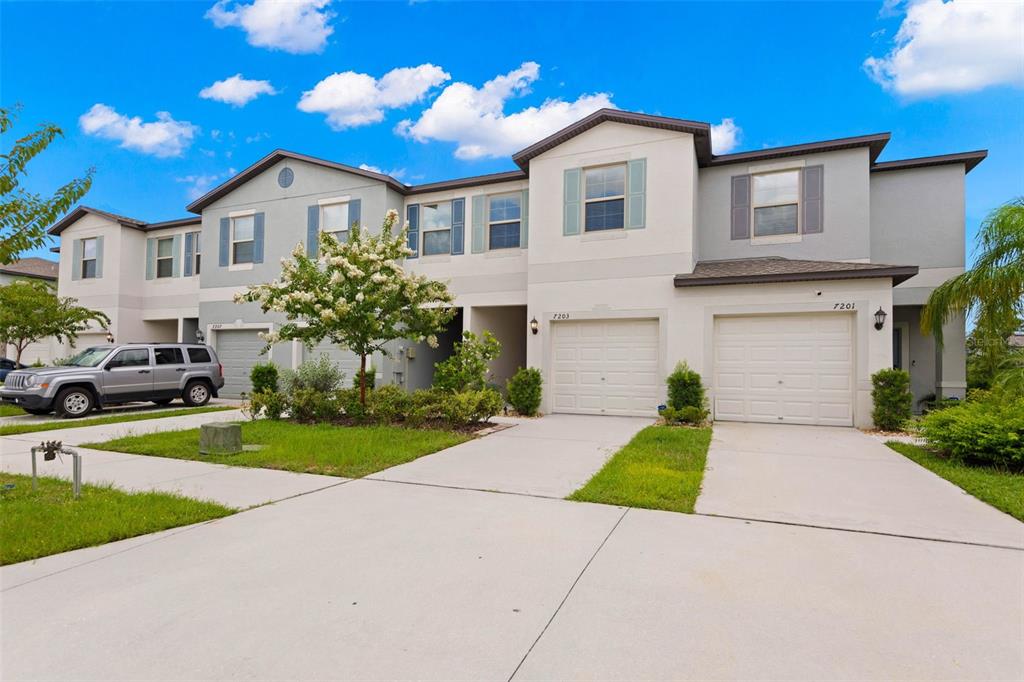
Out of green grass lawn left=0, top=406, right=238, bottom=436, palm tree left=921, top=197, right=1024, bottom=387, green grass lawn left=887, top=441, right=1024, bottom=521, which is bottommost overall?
green grass lawn left=0, top=406, right=238, bottom=436

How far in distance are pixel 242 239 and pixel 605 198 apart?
467 inches

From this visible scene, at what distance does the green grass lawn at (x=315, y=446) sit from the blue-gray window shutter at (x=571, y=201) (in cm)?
599

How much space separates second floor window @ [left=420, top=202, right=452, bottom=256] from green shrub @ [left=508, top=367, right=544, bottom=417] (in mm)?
4699

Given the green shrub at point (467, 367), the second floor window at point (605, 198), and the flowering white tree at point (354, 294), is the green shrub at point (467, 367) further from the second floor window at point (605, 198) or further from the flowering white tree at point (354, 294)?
the second floor window at point (605, 198)

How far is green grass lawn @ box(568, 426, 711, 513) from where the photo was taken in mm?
5207

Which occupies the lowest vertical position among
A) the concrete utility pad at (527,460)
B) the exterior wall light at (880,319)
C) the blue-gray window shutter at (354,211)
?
the concrete utility pad at (527,460)

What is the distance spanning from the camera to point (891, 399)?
9.76 meters

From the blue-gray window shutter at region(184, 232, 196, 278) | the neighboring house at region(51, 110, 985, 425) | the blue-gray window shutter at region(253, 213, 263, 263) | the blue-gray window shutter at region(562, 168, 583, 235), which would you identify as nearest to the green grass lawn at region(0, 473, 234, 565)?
the neighboring house at region(51, 110, 985, 425)

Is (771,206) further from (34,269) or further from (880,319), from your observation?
(34,269)

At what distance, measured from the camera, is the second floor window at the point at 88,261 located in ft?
63.5

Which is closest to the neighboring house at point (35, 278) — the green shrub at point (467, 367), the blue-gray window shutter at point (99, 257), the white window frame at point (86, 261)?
the white window frame at point (86, 261)

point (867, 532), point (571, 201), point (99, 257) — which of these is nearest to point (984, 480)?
point (867, 532)

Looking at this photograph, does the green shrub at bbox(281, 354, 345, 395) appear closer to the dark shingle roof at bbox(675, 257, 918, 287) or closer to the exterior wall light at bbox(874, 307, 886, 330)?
the dark shingle roof at bbox(675, 257, 918, 287)

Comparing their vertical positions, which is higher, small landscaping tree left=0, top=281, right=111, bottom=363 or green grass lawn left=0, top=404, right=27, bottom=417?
small landscaping tree left=0, top=281, right=111, bottom=363
